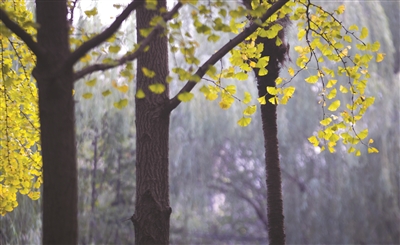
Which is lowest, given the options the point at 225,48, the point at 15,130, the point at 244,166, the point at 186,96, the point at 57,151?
the point at 57,151

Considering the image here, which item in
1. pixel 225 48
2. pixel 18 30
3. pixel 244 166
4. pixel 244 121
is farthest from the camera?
pixel 244 166

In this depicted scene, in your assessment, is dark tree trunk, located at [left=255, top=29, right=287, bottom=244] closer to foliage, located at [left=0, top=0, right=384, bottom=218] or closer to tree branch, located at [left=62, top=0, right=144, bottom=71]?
foliage, located at [left=0, top=0, right=384, bottom=218]

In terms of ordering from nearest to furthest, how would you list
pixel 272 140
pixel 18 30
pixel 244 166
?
pixel 18 30 < pixel 272 140 < pixel 244 166

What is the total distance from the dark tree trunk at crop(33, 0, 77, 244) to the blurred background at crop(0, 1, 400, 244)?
5310 mm

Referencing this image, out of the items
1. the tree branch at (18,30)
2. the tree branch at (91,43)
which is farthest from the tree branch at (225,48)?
the tree branch at (18,30)

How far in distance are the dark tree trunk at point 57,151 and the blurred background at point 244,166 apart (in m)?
5.31

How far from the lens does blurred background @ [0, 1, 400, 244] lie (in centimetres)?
873

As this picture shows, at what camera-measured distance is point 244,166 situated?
11.9m

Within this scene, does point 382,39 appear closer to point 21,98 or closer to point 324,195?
point 324,195

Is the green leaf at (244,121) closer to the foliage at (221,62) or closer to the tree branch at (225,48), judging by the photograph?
the foliage at (221,62)

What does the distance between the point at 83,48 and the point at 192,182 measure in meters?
8.90

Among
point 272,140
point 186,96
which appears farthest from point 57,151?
point 272,140

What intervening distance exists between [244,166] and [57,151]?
9.97 metres

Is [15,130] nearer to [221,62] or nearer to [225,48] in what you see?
[221,62]
